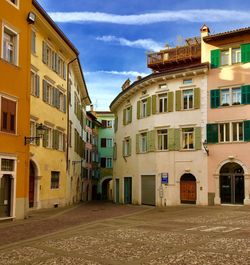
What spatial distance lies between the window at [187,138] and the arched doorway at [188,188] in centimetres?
217

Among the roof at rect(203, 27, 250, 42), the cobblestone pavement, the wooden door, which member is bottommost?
the cobblestone pavement

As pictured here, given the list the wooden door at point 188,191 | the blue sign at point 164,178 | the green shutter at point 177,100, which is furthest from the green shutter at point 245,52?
the blue sign at point 164,178

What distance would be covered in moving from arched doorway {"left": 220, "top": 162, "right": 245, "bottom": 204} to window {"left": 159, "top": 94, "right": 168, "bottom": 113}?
6.68 metres

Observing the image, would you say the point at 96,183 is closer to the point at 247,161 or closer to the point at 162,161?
the point at 162,161

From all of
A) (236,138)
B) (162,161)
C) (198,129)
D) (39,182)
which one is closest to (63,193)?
(39,182)

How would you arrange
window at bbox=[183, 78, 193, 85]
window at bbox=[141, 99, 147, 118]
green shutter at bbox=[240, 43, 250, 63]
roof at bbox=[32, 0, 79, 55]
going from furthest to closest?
window at bbox=[141, 99, 147, 118]
window at bbox=[183, 78, 193, 85]
green shutter at bbox=[240, 43, 250, 63]
roof at bbox=[32, 0, 79, 55]

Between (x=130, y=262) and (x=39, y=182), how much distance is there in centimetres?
1987

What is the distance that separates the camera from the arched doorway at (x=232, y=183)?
3253cm

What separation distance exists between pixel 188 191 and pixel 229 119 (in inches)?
250

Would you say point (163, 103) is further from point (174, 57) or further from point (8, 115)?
point (8, 115)

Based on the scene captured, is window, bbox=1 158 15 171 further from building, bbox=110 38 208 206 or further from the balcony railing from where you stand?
the balcony railing

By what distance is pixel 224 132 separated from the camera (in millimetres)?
33406

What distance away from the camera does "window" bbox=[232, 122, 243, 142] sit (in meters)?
32.7

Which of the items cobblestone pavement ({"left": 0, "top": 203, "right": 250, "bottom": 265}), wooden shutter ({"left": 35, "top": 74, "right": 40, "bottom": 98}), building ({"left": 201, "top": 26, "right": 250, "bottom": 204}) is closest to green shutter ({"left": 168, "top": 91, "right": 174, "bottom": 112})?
building ({"left": 201, "top": 26, "right": 250, "bottom": 204})
